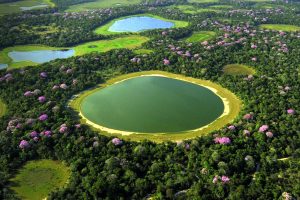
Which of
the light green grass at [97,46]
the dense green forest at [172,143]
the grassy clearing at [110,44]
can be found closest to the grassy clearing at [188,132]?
the dense green forest at [172,143]

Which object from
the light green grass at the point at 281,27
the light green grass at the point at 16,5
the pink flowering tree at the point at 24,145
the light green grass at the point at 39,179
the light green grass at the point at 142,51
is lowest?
the light green grass at the point at 39,179

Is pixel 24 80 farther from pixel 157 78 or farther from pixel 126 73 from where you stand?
pixel 157 78

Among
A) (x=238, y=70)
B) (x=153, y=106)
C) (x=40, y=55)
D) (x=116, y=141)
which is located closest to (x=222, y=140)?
(x=116, y=141)

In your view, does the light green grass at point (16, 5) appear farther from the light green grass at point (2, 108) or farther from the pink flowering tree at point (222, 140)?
the pink flowering tree at point (222, 140)

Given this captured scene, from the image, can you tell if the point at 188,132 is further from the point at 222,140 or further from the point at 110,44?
the point at 110,44

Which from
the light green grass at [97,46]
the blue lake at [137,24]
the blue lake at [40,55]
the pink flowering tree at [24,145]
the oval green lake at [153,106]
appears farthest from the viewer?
the blue lake at [137,24]

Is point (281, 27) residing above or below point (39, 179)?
above
